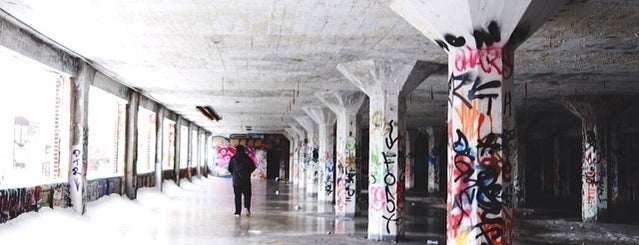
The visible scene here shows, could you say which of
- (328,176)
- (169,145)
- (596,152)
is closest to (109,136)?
(328,176)

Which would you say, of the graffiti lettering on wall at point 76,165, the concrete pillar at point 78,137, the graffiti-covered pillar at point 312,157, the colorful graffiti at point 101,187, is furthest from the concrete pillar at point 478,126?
the graffiti-covered pillar at point 312,157

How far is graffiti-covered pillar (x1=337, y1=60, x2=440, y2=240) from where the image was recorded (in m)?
→ 14.9

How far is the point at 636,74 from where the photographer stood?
1614cm

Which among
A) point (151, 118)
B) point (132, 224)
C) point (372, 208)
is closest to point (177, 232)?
point (132, 224)

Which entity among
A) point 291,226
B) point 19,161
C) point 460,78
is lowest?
point 291,226

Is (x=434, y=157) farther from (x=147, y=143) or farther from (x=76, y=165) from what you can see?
(x=76, y=165)

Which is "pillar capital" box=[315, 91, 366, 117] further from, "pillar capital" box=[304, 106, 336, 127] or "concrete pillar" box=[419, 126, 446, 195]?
"concrete pillar" box=[419, 126, 446, 195]

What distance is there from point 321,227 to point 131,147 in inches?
370

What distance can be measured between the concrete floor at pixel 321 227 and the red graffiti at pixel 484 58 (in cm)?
620

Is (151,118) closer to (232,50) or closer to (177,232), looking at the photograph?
(177,232)

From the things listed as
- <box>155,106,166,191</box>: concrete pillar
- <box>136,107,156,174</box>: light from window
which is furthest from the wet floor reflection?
<box>155,106,166,191</box>: concrete pillar

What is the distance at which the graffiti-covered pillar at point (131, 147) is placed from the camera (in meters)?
22.8

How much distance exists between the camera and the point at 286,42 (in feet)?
40.4

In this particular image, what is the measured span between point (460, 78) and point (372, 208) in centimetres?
Answer: 656
